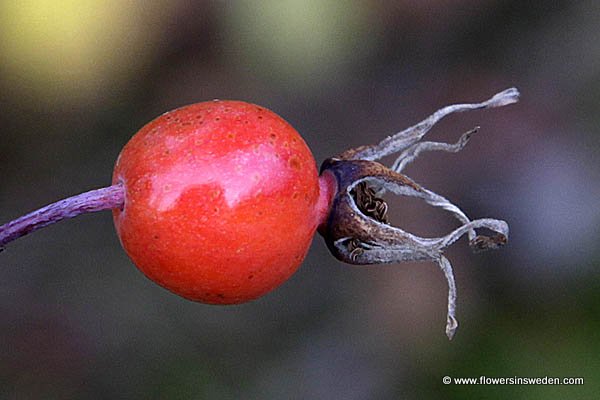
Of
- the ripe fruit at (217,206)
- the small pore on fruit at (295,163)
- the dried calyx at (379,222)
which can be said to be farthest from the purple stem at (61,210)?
the dried calyx at (379,222)

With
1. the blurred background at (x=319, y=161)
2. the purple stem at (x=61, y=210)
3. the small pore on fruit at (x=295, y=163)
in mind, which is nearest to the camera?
the purple stem at (x=61, y=210)

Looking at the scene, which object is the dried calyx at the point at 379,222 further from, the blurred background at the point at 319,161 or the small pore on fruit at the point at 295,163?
the blurred background at the point at 319,161

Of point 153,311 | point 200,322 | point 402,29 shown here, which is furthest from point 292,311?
point 402,29

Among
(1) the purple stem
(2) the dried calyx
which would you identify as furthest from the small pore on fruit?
(1) the purple stem

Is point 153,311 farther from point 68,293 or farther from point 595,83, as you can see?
point 595,83

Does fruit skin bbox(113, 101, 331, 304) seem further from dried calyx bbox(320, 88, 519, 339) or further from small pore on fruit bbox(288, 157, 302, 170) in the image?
dried calyx bbox(320, 88, 519, 339)

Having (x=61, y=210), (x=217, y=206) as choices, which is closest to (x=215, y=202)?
(x=217, y=206)
